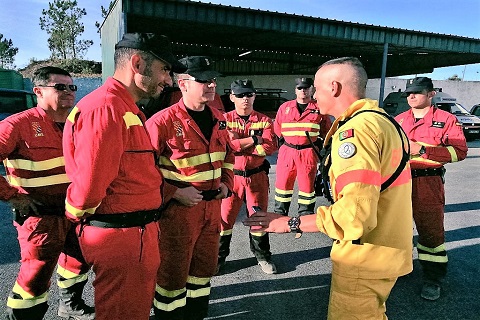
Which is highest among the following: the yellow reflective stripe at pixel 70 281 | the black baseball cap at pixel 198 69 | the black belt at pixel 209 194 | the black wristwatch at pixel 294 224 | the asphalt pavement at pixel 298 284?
the black baseball cap at pixel 198 69

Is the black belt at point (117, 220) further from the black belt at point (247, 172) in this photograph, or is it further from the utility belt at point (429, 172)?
the utility belt at point (429, 172)

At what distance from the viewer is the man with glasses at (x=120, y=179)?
178 cm

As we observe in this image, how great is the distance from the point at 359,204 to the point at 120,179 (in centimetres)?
122

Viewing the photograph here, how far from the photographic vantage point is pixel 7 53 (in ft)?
137

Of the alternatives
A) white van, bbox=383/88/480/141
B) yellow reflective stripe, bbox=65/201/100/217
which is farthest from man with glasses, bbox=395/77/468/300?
white van, bbox=383/88/480/141

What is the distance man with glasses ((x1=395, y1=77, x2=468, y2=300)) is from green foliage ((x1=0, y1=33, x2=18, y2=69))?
47222mm

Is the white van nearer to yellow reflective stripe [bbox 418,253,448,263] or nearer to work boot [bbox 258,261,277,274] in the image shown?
yellow reflective stripe [bbox 418,253,448,263]

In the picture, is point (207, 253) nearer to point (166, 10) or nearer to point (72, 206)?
point (72, 206)

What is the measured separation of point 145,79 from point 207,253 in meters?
1.48

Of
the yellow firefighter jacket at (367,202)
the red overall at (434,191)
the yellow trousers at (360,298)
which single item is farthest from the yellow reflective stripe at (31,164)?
the red overall at (434,191)

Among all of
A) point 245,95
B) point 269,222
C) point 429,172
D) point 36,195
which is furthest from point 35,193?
point 429,172

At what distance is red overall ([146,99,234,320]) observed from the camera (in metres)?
2.64

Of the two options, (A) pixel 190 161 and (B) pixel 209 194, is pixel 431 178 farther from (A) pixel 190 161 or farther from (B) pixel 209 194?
(A) pixel 190 161

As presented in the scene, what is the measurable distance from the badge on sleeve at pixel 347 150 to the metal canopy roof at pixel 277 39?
1045cm
